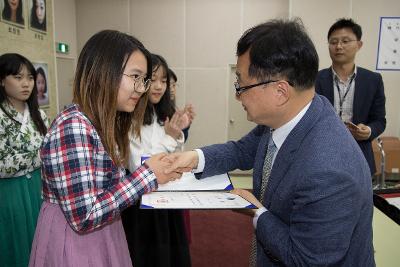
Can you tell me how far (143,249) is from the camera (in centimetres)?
200

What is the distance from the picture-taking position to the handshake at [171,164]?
1.17m

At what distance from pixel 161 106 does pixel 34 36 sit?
99.6 inches

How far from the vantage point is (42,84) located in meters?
4.13

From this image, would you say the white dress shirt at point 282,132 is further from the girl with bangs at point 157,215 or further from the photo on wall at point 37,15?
the photo on wall at point 37,15

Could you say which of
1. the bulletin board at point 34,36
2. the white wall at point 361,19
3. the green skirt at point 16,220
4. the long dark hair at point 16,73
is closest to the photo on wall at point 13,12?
the bulletin board at point 34,36

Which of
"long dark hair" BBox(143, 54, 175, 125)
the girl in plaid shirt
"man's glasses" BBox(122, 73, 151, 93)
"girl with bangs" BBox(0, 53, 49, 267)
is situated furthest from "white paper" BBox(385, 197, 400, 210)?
"girl with bangs" BBox(0, 53, 49, 267)

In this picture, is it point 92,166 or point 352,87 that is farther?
point 352,87

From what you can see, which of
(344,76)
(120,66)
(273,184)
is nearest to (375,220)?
(344,76)

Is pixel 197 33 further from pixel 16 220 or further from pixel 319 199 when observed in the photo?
pixel 319 199

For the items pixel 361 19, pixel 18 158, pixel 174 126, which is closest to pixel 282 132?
pixel 174 126

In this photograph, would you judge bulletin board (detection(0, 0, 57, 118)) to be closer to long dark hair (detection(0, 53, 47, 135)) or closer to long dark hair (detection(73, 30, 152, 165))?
long dark hair (detection(0, 53, 47, 135))

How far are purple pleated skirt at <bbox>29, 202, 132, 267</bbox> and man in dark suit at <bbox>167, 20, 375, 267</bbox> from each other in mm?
595

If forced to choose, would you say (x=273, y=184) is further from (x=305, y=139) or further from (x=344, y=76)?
(x=344, y=76)

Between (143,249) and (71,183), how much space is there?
1.17 meters
